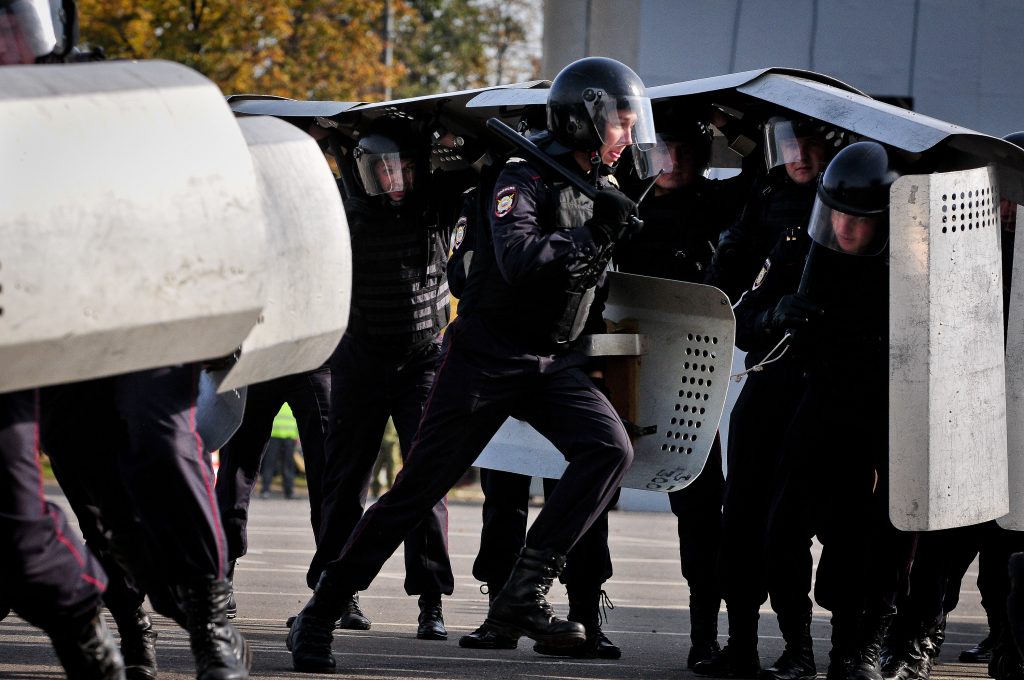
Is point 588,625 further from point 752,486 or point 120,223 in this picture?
point 120,223

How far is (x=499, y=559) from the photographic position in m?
7.05

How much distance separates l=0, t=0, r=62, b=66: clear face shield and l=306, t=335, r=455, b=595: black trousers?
2.87 m

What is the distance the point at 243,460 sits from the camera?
738 cm

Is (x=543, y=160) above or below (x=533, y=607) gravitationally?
above

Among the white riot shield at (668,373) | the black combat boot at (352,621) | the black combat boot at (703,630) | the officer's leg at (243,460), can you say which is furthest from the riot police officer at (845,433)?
the officer's leg at (243,460)

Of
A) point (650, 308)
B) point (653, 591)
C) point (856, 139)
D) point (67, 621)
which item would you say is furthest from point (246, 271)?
point (653, 591)

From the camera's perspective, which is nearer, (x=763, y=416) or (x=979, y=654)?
(x=763, y=416)

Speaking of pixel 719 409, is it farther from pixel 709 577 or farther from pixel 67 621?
pixel 67 621

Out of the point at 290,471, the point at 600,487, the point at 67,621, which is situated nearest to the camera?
the point at 67,621

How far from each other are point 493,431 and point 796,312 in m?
1.14

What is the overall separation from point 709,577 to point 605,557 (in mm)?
460

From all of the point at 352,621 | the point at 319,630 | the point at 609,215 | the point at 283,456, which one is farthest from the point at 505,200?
the point at 283,456

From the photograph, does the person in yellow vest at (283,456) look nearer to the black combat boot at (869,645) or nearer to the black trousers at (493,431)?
the black trousers at (493,431)

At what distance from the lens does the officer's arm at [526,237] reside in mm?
5316
